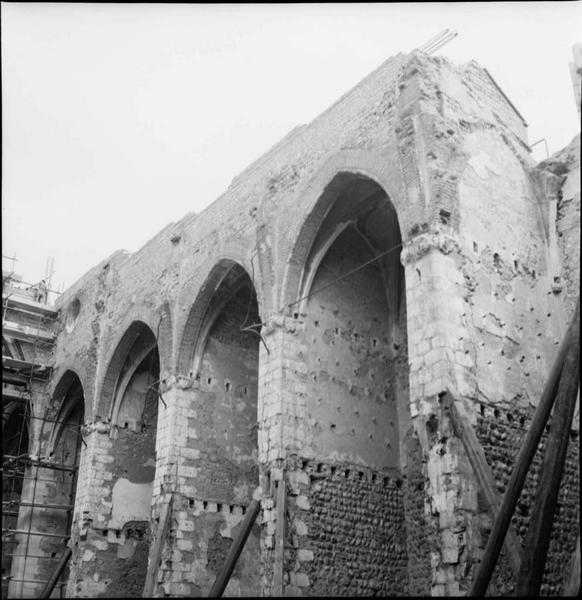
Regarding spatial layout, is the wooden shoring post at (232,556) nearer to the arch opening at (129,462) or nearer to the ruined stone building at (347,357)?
the ruined stone building at (347,357)

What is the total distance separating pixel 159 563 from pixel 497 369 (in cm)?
629

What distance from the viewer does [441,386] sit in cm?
797

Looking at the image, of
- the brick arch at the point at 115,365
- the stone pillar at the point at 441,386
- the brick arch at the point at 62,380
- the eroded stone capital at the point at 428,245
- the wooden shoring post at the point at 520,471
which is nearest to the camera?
the wooden shoring post at the point at 520,471

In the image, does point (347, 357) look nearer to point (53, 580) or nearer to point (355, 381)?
point (355, 381)

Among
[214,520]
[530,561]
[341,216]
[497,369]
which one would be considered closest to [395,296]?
[341,216]

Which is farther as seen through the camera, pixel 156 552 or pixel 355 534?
pixel 156 552

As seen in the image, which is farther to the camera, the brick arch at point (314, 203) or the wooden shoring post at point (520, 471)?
the brick arch at point (314, 203)

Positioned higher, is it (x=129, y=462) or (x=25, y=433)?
(x=25, y=433)

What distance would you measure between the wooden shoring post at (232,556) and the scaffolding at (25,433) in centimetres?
788

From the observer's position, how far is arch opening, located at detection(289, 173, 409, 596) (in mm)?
10016

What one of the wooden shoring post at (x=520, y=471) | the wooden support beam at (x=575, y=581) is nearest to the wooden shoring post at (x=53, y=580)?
the wooden shoring post at (x=520, y=471)

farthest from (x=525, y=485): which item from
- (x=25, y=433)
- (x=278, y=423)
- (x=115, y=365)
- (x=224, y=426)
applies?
(x=25, y=433)

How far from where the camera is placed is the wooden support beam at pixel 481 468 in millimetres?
6984

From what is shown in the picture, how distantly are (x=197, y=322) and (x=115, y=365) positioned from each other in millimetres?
3205
